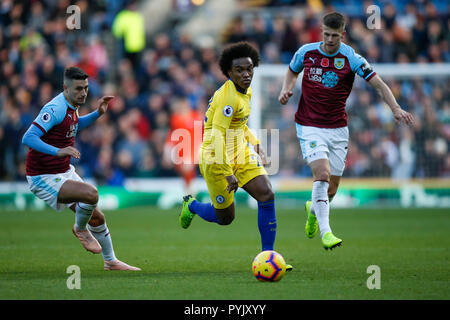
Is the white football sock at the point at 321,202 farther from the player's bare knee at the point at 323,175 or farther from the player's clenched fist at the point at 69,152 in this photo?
the player's clenched fist at the point at 69,152

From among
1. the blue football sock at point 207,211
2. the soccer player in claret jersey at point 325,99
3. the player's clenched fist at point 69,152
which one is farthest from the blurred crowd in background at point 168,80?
the player's clenched fist at point 69,152

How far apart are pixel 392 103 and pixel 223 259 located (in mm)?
2802

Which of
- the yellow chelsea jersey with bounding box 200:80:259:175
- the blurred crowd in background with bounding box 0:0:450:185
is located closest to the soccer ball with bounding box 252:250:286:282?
the yellow chelsea jersey with bounding box 200:80:259:175

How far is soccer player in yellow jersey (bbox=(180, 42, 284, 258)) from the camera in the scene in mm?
8188

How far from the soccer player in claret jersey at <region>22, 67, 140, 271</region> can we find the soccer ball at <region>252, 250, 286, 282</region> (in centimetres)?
182

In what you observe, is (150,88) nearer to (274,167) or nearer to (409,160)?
(274,167)

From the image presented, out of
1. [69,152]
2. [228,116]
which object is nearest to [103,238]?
[69,152]

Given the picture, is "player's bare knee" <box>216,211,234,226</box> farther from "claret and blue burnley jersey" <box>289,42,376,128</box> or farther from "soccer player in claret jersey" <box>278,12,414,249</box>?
"claret and blue burnley jersey" <box>289,42,376,128</box>

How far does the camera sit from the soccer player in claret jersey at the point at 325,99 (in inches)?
347

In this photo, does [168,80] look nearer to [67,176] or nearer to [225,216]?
[67,176]

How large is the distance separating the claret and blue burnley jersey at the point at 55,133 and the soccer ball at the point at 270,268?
2693 mm

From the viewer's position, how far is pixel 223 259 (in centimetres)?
964
